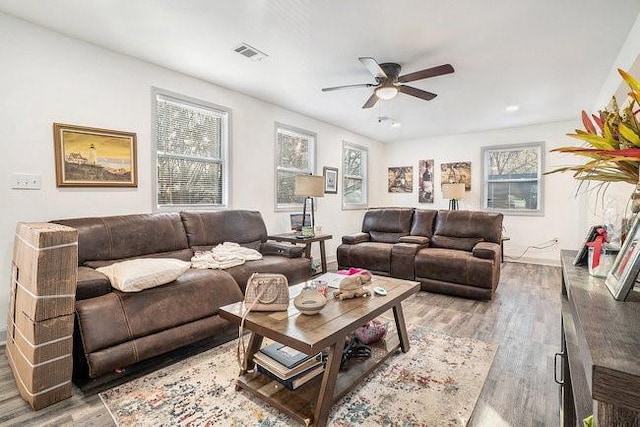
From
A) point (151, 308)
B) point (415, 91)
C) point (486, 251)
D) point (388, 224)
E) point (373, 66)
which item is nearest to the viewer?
point (151, 308)

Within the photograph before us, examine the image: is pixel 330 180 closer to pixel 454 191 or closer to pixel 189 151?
pixel 454 191

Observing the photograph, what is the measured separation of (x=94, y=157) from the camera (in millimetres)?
2748

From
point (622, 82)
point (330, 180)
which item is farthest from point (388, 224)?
point (622, 82)

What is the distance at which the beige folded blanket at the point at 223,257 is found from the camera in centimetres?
273

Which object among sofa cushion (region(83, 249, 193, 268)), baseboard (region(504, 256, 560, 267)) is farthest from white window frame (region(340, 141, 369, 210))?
sofa cushion (region(83, 249, 193, 268))

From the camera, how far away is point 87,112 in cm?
271

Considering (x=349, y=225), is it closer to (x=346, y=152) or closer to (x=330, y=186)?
(x=330, y=186)

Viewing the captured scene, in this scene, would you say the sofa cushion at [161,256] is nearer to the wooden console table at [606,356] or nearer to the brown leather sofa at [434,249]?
the brown leather sofa at [434,249]

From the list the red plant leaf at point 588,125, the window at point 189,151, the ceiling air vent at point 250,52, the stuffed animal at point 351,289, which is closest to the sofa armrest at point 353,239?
the window at point 189,151

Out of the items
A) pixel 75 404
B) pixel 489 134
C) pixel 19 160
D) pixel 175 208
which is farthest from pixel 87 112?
pixel 489 134

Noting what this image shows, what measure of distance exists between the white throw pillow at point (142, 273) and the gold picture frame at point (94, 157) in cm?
100

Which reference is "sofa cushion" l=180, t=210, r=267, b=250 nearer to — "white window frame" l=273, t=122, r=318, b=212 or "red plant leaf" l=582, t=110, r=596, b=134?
"white window frame" l=273, t=122, r=318, b=212

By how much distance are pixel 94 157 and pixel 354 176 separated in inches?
176

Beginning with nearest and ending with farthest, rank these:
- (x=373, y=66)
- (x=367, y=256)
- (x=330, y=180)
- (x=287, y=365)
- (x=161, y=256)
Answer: (x=287, y=365), (x=373, y=66), (x=161, y=256), (x=367, y=256), (x=330, y=180)
